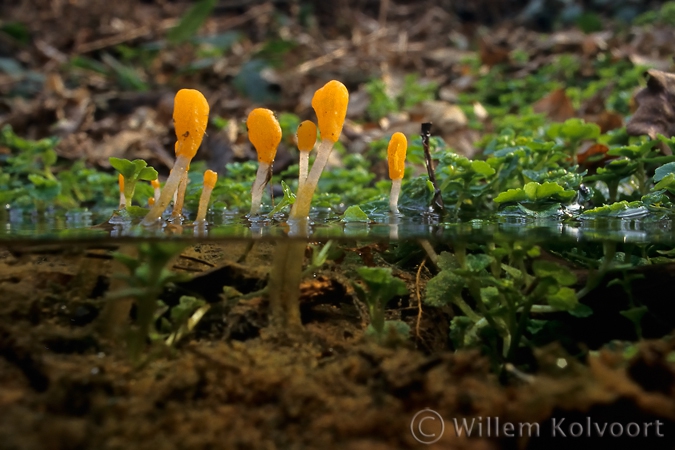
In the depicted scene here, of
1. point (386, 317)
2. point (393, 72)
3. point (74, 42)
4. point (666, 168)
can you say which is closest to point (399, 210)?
point (386, 317)

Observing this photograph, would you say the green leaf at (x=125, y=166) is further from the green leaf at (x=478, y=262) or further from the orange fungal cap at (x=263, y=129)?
the green leaf at (x=478, y=262)

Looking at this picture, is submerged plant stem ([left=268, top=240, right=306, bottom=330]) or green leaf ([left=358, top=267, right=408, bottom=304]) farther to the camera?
submerged plant stem ([left=268, top=240, right=306, bottom=330])

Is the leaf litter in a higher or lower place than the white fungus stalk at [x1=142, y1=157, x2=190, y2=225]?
lower

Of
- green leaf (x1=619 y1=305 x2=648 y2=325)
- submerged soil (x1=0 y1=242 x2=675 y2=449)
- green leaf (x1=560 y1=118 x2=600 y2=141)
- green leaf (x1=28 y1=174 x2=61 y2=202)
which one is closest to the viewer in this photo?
submerged soil (x1=0 y1=242 x2=675 y2=449)

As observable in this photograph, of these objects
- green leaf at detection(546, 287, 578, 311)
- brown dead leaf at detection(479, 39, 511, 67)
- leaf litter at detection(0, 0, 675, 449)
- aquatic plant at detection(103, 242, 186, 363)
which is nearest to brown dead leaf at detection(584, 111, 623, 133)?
leaf litter at detection(0, 0, 675, 449)

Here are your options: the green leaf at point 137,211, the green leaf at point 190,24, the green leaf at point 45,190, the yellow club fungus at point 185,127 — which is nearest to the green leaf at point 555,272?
the yellow club fungus at point 185,127

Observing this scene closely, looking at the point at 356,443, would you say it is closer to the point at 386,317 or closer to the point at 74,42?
the point at 386,317

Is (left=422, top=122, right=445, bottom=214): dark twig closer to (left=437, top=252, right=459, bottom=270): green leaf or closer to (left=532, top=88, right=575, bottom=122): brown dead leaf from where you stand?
(left=437, top=252, right=459, bottom=270): green leaf
